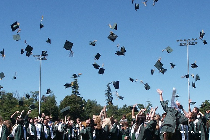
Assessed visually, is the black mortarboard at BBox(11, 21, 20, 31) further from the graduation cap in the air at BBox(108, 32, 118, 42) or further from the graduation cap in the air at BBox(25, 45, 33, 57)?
the graduation cap in the air at BBox(108, 32, 118, 42)

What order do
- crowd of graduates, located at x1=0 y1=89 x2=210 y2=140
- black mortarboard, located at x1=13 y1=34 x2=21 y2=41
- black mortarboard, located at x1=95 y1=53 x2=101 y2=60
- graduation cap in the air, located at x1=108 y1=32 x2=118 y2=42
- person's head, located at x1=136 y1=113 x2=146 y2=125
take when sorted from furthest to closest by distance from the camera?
black mortarboard, located at x1=95 y1=53 x2=101 y2=60
black mortarboard, located at x1=13 y1=34 x2=21 y2=41
graduation cap in the air, located at x1=108 y1=32 x2=118 y2=42
crowd of graduates, located at x1=0 y1=89 x2=210 y2=140
person's head, located at x1=136 y1=113 x2=146 y2=125

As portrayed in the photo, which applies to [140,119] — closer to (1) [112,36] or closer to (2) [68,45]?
(1) [112,36]

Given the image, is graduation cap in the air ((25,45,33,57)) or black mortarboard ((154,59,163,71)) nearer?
black mortarboard ((154,59,163,71))

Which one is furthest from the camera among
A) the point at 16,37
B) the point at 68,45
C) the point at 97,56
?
the point at 97,56

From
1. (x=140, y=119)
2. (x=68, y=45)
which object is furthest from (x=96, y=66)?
(x=140, y=119)

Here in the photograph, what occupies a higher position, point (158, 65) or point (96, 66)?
point (96, 66)

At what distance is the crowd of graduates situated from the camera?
10320 mm

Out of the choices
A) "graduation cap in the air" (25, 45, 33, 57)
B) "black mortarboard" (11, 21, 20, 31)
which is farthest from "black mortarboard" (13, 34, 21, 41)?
"graduation cap in the air" (25, 45, 33, 57)

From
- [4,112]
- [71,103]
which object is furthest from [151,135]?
[71,103]

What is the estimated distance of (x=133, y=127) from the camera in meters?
10.8

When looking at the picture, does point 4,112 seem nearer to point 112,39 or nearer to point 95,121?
point 112,39

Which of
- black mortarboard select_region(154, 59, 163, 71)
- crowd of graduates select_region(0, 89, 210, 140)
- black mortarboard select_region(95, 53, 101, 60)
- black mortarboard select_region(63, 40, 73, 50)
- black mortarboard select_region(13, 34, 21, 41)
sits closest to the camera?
crowd of graduates select_region(0, 89, 210, 140)

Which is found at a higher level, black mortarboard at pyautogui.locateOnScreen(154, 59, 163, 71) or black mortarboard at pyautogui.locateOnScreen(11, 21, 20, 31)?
black mortarboard at pyautogui.locateOnScreen(11, 21, 20, 31)

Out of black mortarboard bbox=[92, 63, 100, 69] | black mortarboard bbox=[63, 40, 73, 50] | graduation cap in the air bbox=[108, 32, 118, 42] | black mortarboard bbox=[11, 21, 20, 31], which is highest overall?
black mortarboard bbox=[11, 21, 20, 31]
